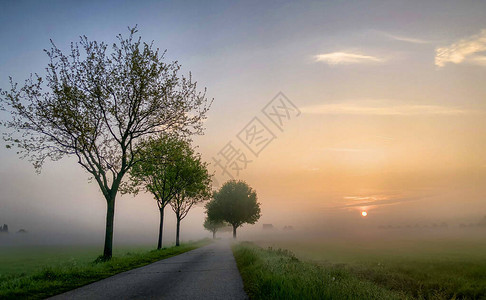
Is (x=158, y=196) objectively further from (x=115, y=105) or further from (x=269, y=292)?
(x=269, y=292)

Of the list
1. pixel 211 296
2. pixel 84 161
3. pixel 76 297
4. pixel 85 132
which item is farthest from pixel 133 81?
pixel 211 296

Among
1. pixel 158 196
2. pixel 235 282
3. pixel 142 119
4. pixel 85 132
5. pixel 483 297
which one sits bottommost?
pixel 483 297

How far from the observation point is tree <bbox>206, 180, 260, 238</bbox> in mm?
Result: 77125

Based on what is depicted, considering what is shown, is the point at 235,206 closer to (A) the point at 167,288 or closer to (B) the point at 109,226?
(B) the point at 109,226

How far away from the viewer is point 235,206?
76938 millimetres

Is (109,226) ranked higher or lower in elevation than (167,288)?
higher

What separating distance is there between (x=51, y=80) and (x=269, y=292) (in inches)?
900

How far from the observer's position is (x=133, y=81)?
2247 centimetres

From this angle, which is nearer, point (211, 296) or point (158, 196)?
Answer: point (211, 296)

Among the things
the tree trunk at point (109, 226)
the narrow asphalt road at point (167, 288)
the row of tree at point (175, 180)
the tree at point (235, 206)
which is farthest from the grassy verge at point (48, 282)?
the tree at point (235, 206)

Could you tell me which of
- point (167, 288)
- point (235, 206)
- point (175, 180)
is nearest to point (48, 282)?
point (167, 288)

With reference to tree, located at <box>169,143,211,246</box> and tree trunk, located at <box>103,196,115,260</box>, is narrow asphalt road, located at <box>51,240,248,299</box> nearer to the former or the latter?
tree trunk, located at <box>103,196,115,260</box>

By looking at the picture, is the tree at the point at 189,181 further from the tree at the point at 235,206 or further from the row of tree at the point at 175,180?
the tree at the point at 235,206

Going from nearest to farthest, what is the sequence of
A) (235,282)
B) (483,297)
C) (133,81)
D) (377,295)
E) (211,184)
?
(377,295)
(235,282)
(483,297)
(133,81)
(211,184)
